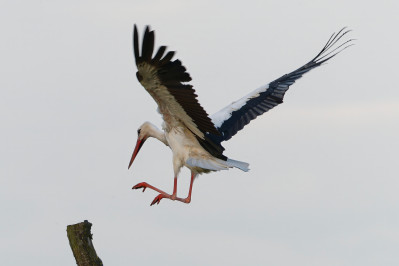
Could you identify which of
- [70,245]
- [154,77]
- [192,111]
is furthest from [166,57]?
[70,245]

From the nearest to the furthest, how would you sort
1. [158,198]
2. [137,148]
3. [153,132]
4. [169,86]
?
[169,86] → [158,198] → [153,132] → [137,148]

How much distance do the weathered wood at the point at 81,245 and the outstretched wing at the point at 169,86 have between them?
204cm

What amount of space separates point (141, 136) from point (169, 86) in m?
3.11

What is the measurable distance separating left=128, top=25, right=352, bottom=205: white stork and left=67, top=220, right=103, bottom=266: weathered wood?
2.08 meters

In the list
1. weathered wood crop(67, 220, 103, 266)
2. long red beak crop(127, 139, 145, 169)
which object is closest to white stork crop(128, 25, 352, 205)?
long red beak crop(127, 139, 145, 169)

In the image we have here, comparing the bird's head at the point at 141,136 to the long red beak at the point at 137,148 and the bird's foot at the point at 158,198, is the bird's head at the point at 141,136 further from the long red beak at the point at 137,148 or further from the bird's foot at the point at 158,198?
the bird's foot at the point at 158,198

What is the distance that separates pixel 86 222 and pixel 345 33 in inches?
266

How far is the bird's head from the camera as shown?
46.9 ft

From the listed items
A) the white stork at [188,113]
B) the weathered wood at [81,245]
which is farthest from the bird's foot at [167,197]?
the weathered wood at [81,245]

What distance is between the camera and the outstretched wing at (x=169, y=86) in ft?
35.6

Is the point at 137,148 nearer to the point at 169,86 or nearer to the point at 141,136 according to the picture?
the point at 141,136

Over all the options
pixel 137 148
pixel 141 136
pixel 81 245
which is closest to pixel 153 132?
pixel 141 136

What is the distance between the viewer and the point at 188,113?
1234 centimetres

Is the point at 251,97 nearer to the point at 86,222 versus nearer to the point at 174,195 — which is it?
the point at 174,195
